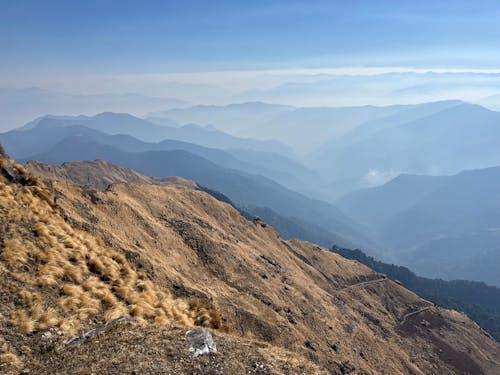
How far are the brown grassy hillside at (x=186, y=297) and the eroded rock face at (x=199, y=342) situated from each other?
0.49m

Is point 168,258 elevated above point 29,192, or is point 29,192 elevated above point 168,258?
point 29,192

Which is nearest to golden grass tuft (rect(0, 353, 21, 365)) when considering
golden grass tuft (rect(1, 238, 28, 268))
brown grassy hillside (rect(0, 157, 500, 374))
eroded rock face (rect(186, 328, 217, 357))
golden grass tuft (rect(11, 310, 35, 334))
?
brown grassy hillside (rect(0, 157, 500, 374))

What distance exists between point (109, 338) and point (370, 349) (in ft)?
215

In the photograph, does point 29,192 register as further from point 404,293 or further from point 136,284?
point 404,293

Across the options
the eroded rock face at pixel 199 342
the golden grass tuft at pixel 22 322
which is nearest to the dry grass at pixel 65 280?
the golden grass tuft at pixel 22 322

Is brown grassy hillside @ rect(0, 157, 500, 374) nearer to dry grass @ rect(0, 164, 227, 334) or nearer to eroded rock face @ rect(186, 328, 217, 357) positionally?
dry grass @ rect(0, 164, 227, 334)

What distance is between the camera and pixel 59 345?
17375 millimetres

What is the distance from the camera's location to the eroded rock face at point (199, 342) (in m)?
17.0

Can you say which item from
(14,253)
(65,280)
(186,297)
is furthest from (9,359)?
(186,297)

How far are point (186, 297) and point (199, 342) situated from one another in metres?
27.4

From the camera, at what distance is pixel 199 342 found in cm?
1748

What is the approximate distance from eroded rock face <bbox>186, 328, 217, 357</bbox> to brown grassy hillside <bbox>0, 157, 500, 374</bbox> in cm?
49

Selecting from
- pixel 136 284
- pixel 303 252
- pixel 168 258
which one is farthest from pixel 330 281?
pixel 136 284

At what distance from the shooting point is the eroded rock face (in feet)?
55.7
